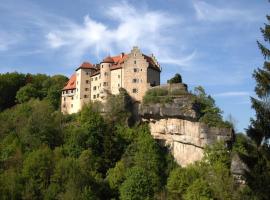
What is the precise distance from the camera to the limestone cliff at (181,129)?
62500mm

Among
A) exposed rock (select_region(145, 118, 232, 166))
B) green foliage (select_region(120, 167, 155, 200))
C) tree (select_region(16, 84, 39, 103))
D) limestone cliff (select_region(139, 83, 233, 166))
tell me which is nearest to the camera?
green foliage (select_region(120, 167, 155, 200))

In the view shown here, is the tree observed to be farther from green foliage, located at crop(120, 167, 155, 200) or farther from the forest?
green foliage, located at crop(120, 167, 155, 200)

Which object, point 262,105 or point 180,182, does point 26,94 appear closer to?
point 180,182

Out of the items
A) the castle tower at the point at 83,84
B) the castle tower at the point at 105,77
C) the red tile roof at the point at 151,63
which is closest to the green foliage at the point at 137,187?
the castle tower at the point at 105,77

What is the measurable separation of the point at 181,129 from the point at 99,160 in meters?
11.3

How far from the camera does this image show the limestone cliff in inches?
2461

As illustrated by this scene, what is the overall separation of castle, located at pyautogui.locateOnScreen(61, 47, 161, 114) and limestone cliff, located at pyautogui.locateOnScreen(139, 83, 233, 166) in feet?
11.4

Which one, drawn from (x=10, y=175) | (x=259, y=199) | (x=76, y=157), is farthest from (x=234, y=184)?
(x=259, y=199)

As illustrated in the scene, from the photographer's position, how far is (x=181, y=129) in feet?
214

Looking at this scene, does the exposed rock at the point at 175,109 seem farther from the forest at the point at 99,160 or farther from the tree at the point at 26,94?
the tree at the point at 26,94

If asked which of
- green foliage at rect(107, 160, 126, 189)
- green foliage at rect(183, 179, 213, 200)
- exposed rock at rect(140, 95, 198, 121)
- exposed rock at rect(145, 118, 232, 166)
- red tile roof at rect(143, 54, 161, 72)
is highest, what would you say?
red tile roof at rect(143, 54, 161, 72)

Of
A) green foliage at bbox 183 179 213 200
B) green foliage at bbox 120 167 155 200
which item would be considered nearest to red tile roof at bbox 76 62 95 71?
green foliage at bbox 120 167 155 200

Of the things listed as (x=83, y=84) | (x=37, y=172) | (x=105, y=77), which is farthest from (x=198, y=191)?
(x=83, y=84)

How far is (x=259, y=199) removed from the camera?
2481 centimetres
